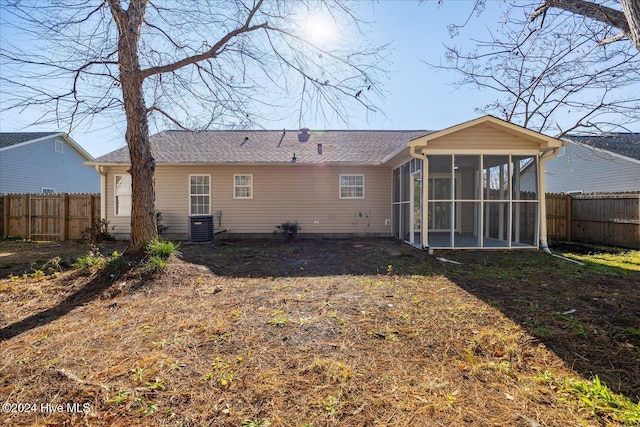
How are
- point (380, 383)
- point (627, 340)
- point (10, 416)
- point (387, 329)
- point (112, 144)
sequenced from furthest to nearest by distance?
point (112, 144), point (387, 329), point (627, 340), point (380, 383), point (10, 416)

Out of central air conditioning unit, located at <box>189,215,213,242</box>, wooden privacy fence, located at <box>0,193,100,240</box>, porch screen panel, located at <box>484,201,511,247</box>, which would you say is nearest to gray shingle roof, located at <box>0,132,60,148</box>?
wooden privacy fence, located at <box>0,193,100,240</box>

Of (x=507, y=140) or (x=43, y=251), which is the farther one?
(x=43, y=251)

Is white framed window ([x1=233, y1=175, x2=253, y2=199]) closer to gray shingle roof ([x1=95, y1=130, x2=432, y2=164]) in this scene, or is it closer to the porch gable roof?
gray shingle roof ([x1=95, y1=130, x2=432, y2=164])

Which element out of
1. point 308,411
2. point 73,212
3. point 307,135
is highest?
point 307,135

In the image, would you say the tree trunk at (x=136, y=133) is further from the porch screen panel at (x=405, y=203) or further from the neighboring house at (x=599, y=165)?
the neighboring house at (x=599, y=165)

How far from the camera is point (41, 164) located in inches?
624

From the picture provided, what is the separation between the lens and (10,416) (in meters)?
1.89

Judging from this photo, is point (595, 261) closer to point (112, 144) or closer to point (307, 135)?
point (307, 135)

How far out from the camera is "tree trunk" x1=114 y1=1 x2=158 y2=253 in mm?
5270

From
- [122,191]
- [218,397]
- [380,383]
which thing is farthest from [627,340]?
[122,191]

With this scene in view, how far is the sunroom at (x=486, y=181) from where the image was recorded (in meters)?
7.50

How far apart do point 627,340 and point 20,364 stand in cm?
543

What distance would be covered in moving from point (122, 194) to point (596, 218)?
51.2ft

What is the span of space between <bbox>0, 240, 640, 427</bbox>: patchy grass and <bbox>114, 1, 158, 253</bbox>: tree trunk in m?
0.78
